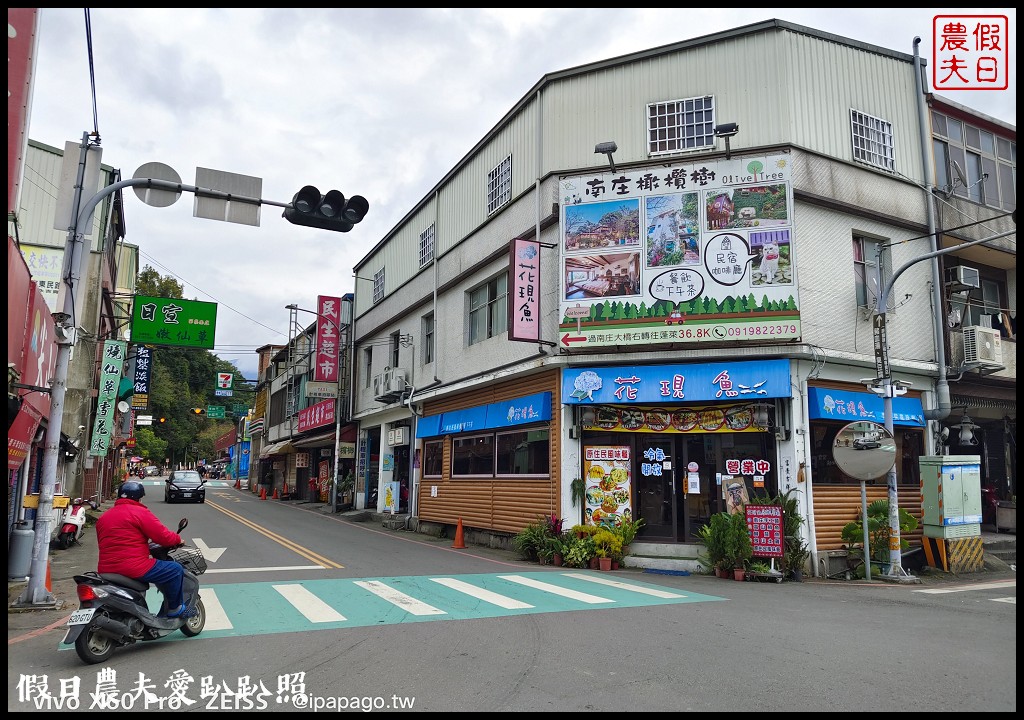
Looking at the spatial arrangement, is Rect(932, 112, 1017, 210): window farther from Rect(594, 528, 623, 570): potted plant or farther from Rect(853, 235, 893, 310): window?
Rect(594, 528, 623, 570): potted plant

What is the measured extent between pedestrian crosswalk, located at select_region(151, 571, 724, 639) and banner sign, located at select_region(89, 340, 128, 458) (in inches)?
608

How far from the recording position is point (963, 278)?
1689 cm

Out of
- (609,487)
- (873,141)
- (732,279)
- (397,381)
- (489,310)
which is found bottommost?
(609,487)

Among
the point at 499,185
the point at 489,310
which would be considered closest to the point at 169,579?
the point at 489,310

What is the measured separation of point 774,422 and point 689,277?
141 inches

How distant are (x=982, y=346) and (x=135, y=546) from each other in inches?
717

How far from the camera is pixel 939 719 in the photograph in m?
5.21

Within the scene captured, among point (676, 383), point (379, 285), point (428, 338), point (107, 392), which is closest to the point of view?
point (676, 383)

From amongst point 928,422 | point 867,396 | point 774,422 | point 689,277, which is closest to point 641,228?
point 689,277

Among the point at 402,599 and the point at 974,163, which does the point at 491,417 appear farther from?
the point at 974,163

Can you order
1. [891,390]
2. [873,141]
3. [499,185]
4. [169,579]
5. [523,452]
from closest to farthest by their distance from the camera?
[169,579], [891,390], [873,141], [523,452], [499,185]

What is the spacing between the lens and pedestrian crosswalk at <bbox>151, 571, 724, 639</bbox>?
8.62m

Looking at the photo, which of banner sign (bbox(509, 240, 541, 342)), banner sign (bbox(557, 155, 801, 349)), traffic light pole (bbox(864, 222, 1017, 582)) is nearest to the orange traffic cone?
banner sign (bbox(509, 240, 541, 342))

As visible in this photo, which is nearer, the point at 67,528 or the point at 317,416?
the point at 67,528
